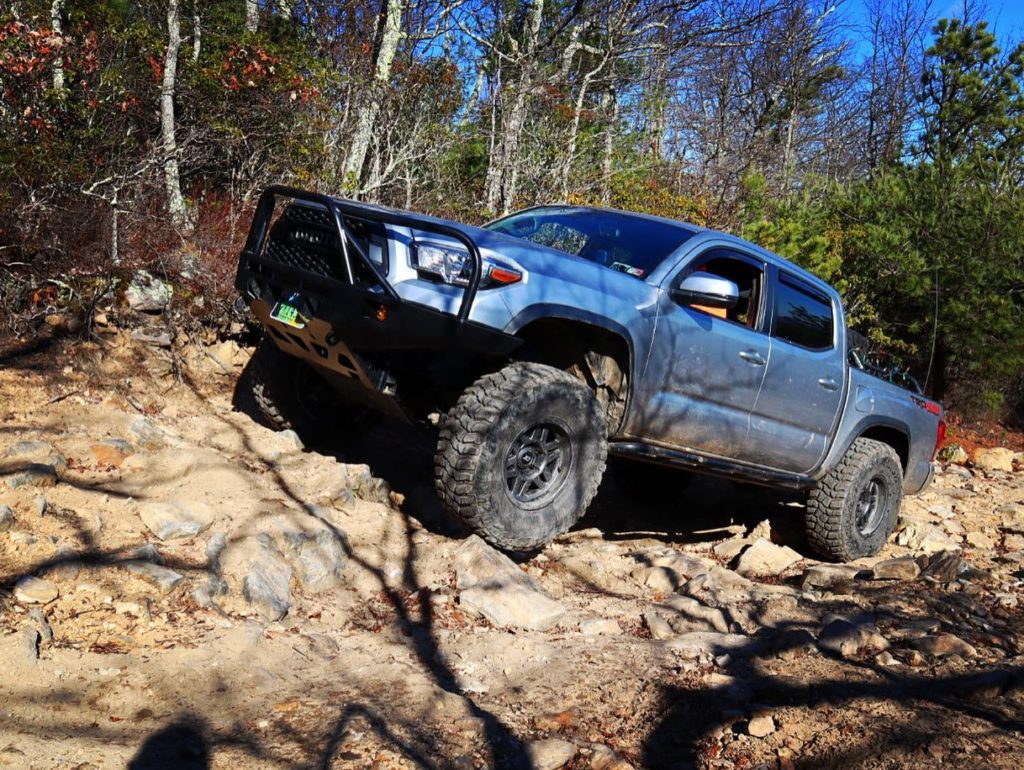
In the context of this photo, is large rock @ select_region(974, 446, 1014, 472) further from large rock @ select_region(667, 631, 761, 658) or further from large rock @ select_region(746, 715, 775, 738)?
large rock @ select_region(746, 715, 775, 738)

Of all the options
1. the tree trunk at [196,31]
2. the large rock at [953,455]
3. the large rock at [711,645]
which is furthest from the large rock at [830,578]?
the tree trunk at [196,31]

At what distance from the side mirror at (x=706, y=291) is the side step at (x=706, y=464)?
84 centimetres

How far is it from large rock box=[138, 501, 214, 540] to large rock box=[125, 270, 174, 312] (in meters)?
2.84

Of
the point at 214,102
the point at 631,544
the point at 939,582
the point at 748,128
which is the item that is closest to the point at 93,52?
the point at 214,102

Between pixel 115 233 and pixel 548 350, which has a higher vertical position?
pixel 115 233

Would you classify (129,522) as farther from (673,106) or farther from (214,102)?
(673,106)

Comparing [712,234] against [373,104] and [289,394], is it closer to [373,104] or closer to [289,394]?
[289,394]

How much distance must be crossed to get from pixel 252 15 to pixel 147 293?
5.74 meters

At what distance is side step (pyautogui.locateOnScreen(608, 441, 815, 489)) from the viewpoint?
198 inches

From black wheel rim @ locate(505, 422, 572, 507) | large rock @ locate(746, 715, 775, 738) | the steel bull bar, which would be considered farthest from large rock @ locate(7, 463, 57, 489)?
large rock @ locate(746, 715, 775, 738)

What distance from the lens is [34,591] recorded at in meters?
3.44

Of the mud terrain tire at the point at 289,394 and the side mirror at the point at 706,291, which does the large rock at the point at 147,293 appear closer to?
the mud terrain tire at the point at 289,394

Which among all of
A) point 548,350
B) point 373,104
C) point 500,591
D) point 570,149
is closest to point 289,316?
point 548,350

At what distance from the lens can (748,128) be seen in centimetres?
2166
